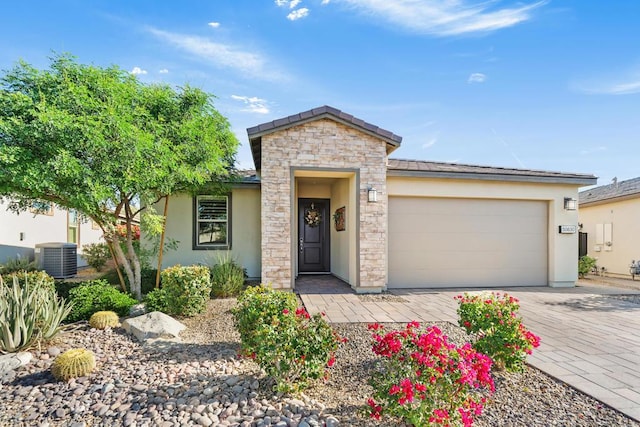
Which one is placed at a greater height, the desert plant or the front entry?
the front entry

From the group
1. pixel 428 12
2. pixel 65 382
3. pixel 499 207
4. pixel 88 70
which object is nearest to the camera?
pixel 65 382

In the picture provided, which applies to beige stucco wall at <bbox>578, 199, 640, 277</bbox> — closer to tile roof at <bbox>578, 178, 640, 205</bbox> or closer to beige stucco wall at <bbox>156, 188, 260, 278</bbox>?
tile roof at <bbox>578, 178, 640, 205</bbox>

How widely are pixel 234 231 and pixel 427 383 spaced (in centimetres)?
695

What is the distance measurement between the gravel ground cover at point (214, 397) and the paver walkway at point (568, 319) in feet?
1.31

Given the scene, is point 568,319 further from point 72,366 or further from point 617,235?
point 617,235

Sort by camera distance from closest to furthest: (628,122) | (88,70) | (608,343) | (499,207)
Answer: (608,343)
(88,70)
(499,207)
(628,122)

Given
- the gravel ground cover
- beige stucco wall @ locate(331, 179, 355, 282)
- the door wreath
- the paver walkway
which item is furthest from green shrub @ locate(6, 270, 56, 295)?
the door wreath

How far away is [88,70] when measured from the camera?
5.37 metres

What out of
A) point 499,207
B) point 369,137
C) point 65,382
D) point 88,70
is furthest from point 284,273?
point 499,207

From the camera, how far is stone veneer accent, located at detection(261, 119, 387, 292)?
7.02 meters

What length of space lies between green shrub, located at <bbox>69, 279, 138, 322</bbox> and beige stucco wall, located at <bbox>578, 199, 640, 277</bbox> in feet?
48.3

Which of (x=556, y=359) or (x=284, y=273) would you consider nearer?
(x=556, y=359)

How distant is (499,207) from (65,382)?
9.21 m

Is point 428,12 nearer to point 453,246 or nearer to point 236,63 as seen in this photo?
point 236,63
